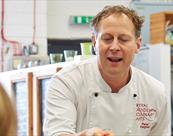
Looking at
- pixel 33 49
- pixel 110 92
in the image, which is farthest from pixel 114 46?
pixel 33 49

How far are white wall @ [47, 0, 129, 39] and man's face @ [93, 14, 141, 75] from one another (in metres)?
4.05

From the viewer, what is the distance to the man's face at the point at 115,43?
1604mm

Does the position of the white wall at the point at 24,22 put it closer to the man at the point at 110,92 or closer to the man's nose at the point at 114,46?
the man at the point at 110,92

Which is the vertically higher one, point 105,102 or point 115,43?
point 115,43

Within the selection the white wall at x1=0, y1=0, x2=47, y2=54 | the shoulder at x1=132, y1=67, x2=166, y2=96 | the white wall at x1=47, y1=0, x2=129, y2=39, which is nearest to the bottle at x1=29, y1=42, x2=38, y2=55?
the white wall at x1=0, y1=0, x2=47, y2=54

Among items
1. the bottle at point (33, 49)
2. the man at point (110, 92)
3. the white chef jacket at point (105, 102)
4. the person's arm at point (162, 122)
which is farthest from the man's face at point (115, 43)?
the bottle at point (33, 49)

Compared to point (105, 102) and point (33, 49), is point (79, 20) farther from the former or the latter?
point (105, 102)

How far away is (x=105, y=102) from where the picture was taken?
174cm

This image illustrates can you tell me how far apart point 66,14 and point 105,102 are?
162 inches

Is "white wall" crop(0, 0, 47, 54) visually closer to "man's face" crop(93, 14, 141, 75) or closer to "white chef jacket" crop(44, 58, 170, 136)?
"white chef jacket" crop(44, 58, 170, 136)

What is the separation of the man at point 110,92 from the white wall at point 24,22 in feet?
12.4

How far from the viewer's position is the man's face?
1.60 meters

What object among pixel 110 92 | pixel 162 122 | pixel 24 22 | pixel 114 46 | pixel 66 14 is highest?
pixel 66 14

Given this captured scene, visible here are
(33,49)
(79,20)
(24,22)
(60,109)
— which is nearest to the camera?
(60,109)
